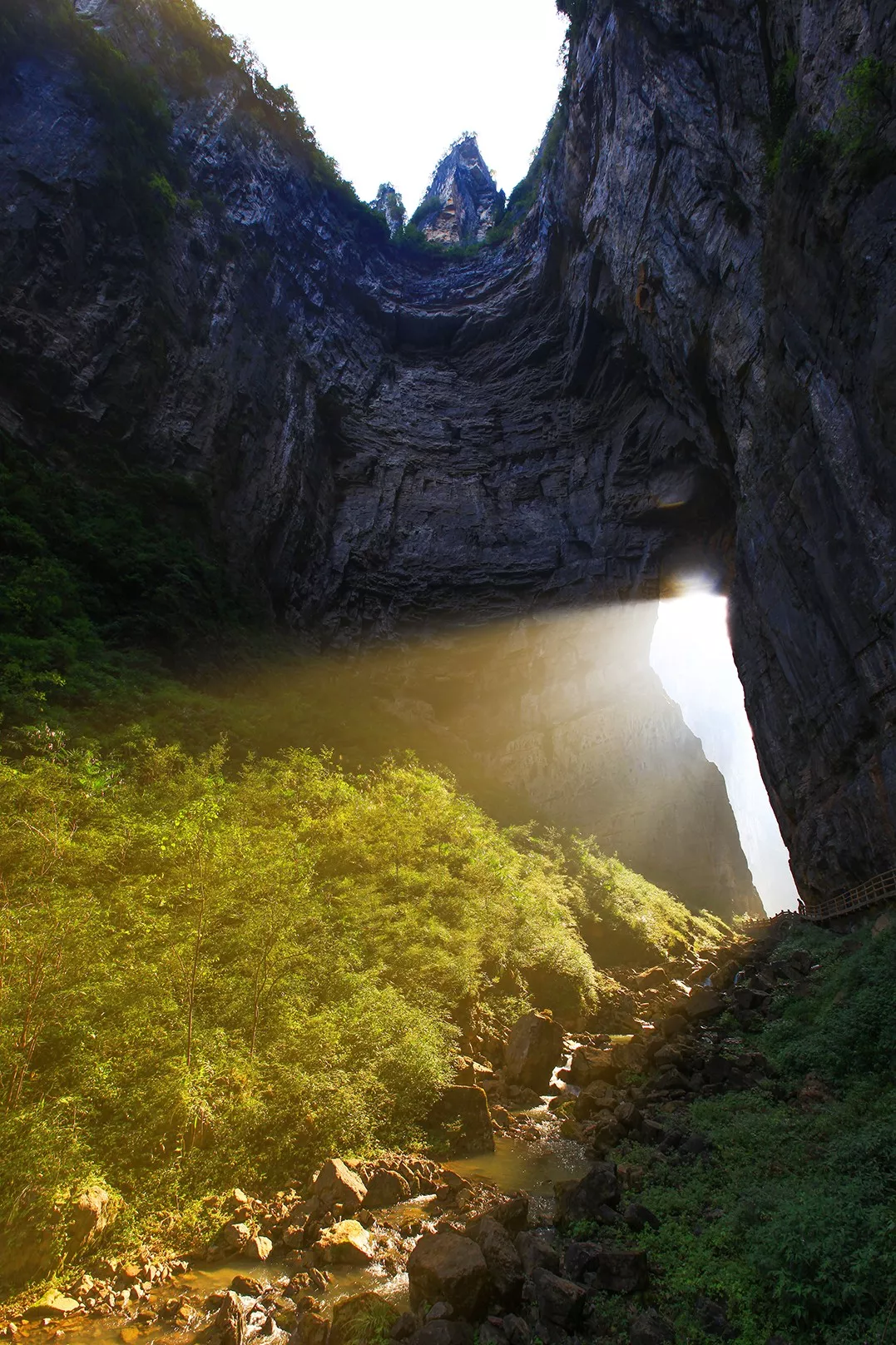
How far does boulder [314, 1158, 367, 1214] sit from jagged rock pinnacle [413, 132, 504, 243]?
200 feet

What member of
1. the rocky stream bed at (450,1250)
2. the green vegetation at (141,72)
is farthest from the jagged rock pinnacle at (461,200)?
the rocky stream bed at (450,1250)

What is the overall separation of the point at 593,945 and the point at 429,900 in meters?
7.76

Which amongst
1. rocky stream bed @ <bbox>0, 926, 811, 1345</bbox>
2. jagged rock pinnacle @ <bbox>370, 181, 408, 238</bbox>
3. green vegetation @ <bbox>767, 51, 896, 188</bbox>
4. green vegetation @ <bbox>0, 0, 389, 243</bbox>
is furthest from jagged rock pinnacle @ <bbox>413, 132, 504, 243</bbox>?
rocky stream bed @ <bbox>0, 926, 811, 1345</bbox>

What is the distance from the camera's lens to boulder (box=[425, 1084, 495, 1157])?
24.0 ft

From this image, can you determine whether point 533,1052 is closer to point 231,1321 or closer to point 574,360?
point 231,1321

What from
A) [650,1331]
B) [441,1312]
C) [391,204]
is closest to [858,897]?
[650,1331]

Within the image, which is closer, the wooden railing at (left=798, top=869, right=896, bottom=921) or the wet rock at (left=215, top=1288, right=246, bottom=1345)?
the wet rock at (left=215, top=1288, right=246, bottom=1345)

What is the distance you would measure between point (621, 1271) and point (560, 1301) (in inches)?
22.8

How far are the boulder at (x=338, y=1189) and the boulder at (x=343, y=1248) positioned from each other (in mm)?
334

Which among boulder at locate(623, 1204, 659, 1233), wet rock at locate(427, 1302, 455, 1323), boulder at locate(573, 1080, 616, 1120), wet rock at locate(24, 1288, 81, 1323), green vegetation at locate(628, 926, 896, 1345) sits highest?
green vegetation at locate(628, 926, 896, 1345)

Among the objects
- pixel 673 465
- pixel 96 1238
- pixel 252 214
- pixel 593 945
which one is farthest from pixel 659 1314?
pixel 252 214

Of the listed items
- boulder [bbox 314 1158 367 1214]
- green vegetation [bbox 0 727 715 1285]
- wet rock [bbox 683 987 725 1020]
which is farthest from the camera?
wet rock [bbox 683 987 725 1020]

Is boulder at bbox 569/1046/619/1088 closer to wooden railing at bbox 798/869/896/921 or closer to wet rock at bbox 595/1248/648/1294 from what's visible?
wet rock at bbox 595/1248/648/1294

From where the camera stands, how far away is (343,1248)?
519 cm
